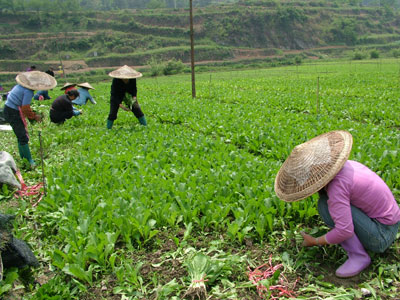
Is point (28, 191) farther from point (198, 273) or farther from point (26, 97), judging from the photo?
point (198, 273)

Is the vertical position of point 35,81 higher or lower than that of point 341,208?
higher

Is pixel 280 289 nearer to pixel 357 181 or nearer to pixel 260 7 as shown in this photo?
pixel 357 181

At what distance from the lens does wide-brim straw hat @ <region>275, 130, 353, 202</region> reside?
2748mm

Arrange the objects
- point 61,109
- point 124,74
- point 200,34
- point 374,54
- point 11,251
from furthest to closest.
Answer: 1. point 200,34
2. point 374,54
3. point 61,109
4. point 124,74
5. point 11,251

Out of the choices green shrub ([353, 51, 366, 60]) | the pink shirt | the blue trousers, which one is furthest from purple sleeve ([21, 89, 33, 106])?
green shrub ([353, 51, 366, 60])

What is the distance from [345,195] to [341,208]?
0.37 feet

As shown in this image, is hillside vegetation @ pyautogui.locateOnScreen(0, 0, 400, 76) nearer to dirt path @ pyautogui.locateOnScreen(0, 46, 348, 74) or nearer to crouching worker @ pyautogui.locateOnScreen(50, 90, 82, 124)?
dirt path @ pyautogui.locateOnScreen(0, 46, 348, 74)

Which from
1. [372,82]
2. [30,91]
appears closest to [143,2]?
[372,82]

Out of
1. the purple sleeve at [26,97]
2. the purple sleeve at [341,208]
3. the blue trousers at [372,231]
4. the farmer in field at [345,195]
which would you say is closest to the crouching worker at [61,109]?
the purple sleeve at [26,97]

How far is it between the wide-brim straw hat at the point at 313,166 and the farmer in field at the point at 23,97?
450 centimetres

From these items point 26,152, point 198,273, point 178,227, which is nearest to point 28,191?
point 26,152

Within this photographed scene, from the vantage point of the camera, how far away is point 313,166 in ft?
9.32

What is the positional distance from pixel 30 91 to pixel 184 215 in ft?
12.9

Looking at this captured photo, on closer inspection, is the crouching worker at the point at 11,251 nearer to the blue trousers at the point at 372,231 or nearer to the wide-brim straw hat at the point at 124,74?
the blue trousers at the point at 372,231
